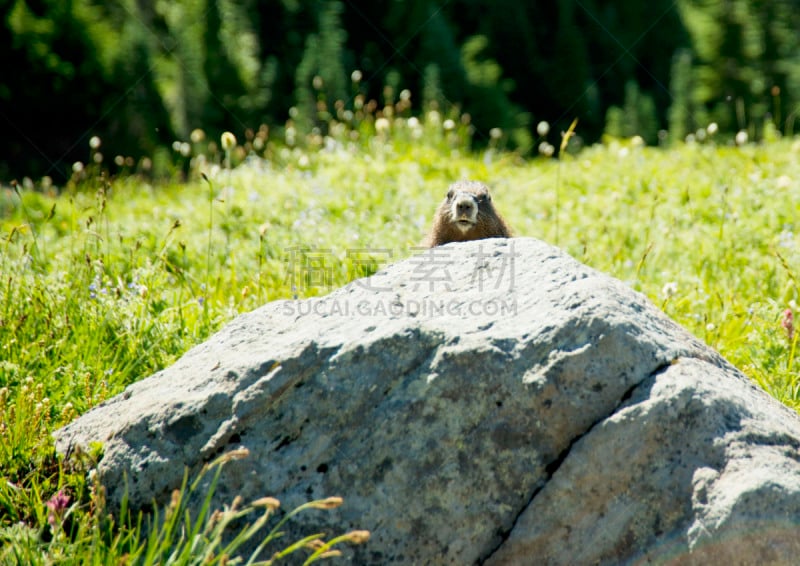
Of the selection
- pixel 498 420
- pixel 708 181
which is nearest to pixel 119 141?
pixel 708 181

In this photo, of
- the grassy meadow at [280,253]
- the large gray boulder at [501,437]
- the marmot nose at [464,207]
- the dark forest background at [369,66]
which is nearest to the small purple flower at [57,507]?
the grassy meadow at [280,253]

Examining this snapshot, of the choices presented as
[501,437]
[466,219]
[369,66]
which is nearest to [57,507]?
[501,437]

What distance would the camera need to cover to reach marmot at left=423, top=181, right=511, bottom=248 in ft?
18.6

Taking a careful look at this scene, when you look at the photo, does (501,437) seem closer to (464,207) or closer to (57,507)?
(57,507)

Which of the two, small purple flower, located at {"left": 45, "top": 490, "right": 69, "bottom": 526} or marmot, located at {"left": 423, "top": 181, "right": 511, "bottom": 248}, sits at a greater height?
marmot, located at {"left": 423, "top": 181, "right": 511, "bottom": 248}

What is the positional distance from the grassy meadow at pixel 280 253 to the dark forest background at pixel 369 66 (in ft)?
8.96

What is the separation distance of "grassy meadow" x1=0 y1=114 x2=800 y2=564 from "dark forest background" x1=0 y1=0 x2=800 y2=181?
2732 millimetres

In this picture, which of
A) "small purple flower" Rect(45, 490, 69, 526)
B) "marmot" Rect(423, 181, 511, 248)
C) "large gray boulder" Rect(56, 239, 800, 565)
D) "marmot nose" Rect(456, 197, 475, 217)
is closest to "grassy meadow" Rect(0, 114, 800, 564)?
"small purple flower" Rect(45, 490, 69, 526)

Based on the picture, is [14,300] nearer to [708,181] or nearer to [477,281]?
[477,281]

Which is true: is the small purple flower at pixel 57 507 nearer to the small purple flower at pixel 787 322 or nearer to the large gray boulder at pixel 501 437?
the large gray boulder at pixel 501 437

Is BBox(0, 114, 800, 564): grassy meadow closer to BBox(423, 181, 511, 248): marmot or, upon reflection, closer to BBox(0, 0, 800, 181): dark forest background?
BBox(423, 181, 511, 248): marmot

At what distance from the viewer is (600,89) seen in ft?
62.7

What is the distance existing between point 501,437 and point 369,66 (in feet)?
43.9

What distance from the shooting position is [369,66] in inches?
619
